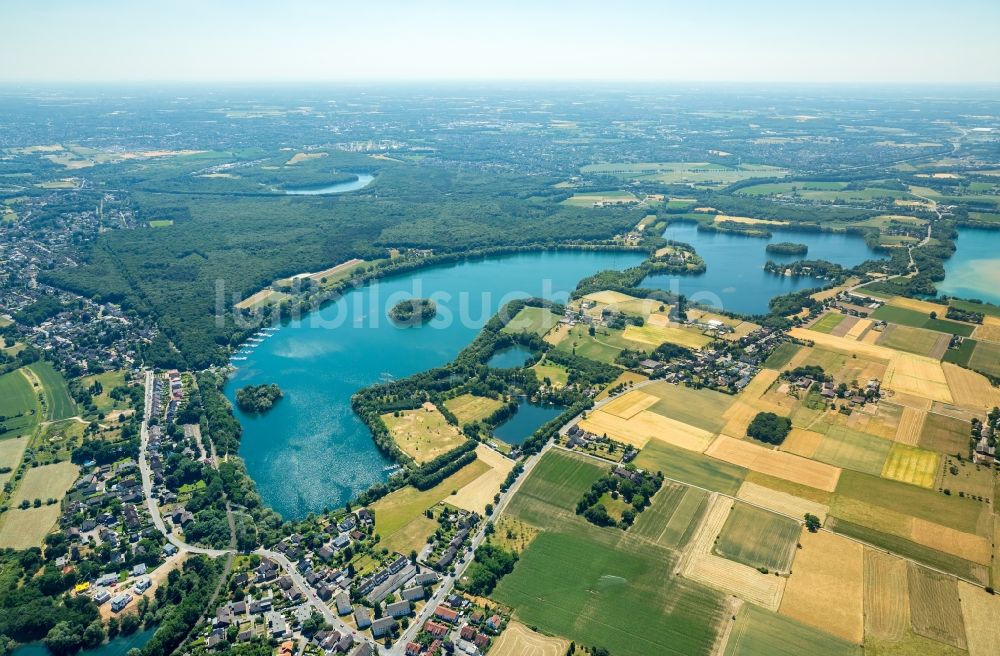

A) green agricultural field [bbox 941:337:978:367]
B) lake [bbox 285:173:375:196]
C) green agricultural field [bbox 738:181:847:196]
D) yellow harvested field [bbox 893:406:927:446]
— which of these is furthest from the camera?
lake [bbox 285:173:375:196]

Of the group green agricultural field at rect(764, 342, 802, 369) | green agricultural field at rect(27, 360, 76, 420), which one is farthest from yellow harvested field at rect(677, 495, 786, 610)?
green agricultural field at rect(27, 360, 76, 420)

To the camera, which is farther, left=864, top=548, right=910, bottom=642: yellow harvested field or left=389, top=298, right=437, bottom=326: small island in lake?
left=389, top=298, right=437, bottom=326: small island in lake

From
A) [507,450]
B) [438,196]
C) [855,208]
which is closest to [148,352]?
[507,450]

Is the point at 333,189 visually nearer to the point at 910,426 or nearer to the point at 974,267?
the point at 974,267

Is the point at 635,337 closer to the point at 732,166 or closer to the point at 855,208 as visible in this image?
the point at 855,208

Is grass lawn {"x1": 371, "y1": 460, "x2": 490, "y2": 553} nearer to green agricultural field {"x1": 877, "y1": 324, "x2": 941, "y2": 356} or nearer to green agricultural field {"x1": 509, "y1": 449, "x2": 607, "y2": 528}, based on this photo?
green agricultural field {"x1": 509, "y1": 449, "x2": 607, "y2": 528}

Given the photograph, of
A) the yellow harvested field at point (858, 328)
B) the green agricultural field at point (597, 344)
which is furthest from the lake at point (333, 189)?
the yellow harvested field at point (858, 328)
